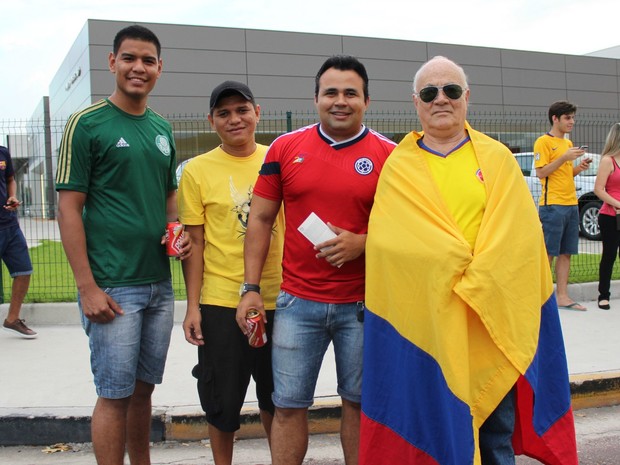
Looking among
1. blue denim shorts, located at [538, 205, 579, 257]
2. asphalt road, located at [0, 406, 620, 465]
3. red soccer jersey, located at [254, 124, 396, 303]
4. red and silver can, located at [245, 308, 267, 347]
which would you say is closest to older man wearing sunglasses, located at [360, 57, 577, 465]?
red soccer jersey, located at [254, 124, 396, 303]

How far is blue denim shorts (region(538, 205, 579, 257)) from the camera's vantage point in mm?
6934

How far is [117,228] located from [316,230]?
0.96 metres

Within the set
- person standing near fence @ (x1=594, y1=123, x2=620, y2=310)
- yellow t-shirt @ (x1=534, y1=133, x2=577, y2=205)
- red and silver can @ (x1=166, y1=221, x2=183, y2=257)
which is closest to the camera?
red and silver can @ (x1=166, y1=221, x2=183, y2=257)

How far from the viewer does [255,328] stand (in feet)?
9.77

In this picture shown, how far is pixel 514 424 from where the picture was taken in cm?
270

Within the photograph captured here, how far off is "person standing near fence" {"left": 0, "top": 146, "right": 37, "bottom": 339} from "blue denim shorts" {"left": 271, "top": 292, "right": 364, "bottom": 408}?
4189mm

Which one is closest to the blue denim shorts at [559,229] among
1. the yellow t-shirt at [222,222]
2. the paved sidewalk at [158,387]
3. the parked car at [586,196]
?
the paved sidewalk at [158,387]

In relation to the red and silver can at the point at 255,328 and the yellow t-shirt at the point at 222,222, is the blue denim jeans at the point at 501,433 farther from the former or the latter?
the yellow t-shirt at the point at 222,222

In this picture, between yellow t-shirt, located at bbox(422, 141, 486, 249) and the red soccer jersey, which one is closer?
yellow t-shirt, located at bbox(422, 141, 486, 249)

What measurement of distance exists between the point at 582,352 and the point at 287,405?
3.69 m

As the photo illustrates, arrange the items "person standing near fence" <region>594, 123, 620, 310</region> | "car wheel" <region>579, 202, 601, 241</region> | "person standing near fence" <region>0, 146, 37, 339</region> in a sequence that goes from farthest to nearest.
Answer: "car wheel" <region>579, 202, 601, 241</region> → "person standing near fence" <region>594, 123, 620, 310</region> → "person standing near fence" <region>0, 146, 37, 339</region>

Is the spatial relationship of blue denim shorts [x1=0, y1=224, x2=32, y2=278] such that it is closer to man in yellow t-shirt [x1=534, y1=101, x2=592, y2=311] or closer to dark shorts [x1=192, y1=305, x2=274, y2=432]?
dark shorts [x1=192, y1=305, x2=274, y2=432]

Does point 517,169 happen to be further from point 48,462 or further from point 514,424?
point 48,462

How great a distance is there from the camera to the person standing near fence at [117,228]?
2.87 meters
